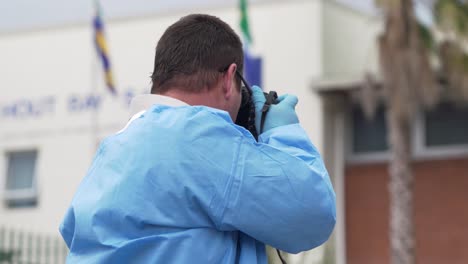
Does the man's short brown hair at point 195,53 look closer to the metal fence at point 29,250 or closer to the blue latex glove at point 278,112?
the blue latex glove at point 278,112

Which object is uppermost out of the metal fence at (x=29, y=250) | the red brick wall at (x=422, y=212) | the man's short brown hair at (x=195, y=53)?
the man's short brown hair at (x=195, y=53)

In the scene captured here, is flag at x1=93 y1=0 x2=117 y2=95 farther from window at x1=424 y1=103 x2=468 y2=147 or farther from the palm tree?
window at x1=424 y1=103 x2=468 y2=147

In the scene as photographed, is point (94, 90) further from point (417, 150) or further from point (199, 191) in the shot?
point (199, 191)

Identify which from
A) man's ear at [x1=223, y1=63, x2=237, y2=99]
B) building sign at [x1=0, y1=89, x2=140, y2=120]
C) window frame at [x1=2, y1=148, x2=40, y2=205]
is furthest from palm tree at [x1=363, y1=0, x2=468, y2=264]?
man's ear at [x1=223, y1=63, x2=237, y2=99]

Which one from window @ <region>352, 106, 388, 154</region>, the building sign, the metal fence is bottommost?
the metal fence

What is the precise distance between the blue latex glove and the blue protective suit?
13cm

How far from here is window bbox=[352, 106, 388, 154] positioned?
1691 cm

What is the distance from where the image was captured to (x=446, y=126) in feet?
54.2

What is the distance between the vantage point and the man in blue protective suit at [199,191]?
2.87 meters

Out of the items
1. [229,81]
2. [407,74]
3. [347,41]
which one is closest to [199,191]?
[229,81]

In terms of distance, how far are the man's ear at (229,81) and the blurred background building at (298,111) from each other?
12.9 meters

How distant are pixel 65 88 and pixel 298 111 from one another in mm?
4282

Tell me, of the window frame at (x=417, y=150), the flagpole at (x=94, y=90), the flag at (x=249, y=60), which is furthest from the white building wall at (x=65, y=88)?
the window frame at (x=417, y=150)

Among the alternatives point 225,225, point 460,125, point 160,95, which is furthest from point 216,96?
point 460,125
